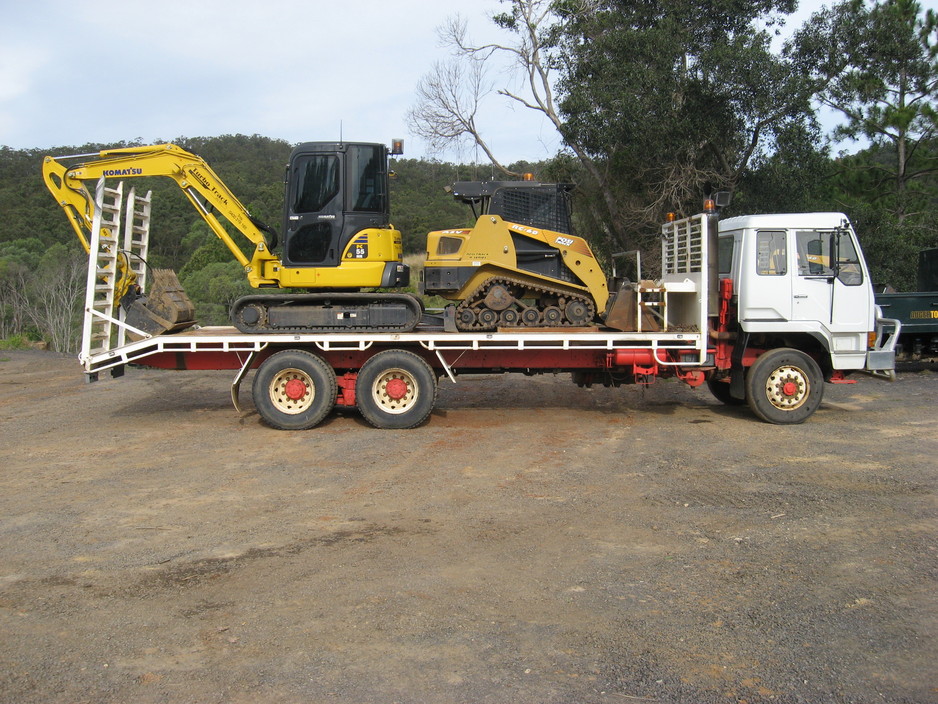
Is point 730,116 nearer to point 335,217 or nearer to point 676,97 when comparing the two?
point 676,97

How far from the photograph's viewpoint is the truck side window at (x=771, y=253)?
1043cm

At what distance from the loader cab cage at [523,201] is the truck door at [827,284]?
9.90ft

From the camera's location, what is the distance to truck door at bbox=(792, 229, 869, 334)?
34.3 ft

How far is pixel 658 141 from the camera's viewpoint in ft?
59.6

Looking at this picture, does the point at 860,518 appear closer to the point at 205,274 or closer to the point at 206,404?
the point at 206,404

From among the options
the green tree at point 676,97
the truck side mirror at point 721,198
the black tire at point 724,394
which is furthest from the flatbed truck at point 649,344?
the green tree at point 676,97

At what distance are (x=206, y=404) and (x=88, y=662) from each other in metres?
8.50

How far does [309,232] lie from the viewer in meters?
10.8

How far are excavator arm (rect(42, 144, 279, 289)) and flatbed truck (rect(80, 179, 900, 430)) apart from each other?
37 cm

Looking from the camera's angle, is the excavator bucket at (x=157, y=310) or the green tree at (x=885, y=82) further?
the green tree at (x=885, y=82)

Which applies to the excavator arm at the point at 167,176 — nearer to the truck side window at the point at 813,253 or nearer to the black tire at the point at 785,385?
the black tire at the point at 785,385

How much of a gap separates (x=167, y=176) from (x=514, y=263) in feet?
15.7

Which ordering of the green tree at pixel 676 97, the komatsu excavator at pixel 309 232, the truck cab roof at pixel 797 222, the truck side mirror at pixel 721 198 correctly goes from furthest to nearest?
1. the green tree at pixel 676 97
2. the komatsu excavator at pixel 309 232
3. the truck cab roof at pixel 797 222
4. the truck side mirror at pixel 721 198

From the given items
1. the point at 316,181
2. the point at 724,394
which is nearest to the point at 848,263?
the point at 724,394
